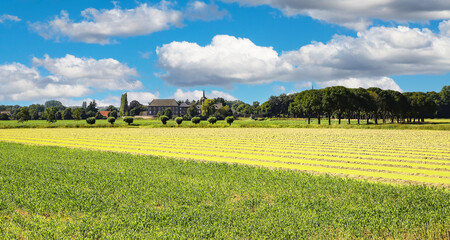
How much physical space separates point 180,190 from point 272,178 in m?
5.75

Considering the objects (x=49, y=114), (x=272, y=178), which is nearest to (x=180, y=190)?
(x=272, y=178)

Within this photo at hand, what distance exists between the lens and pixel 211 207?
1409 centimetres

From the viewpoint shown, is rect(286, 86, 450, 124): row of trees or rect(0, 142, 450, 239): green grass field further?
rect(286, 86, 450, 124): row of trees

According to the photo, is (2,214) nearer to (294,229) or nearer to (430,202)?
(294,229)

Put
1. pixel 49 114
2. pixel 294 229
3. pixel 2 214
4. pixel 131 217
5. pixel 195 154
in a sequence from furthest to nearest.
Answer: pixel 49 114 → pixel 195 154 → pixel 2 214 → pixel 131 217 → pixel 294 229

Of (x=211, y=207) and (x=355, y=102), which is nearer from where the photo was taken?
(x=211, y=207)

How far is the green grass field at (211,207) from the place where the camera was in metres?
11.8

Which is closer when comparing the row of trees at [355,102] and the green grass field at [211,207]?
the green grass field at [211,207]

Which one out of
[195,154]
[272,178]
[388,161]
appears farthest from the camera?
[195,154]

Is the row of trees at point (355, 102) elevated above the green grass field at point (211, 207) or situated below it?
above

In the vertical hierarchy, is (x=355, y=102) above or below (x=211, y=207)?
above

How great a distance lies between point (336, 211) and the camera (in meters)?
13.6

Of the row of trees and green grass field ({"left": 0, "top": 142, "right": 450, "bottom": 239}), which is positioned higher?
the row of trees

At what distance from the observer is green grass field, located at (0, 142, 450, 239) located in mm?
11773
